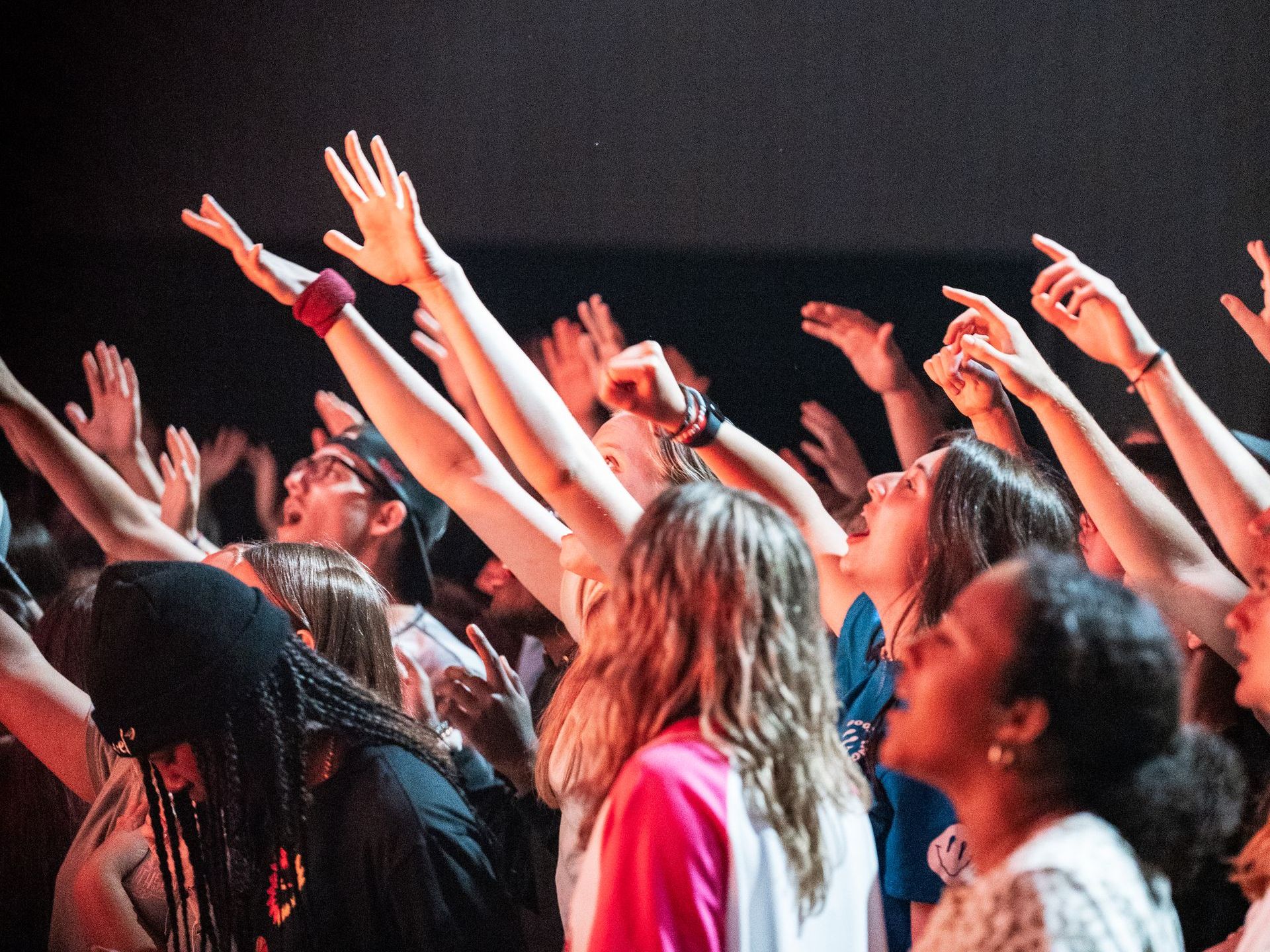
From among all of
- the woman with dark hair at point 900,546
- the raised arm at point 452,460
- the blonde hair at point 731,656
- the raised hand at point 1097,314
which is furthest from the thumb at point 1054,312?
the blonde hair at point 731,656

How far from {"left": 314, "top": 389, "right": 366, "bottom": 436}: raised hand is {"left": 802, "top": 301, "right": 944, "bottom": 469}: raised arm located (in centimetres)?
131

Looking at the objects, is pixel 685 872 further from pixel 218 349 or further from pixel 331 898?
pixel 218 349

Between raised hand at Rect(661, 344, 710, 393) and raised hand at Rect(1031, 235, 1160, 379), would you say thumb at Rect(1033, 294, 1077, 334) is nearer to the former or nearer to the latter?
raised hand at Rect(1031, 235, 1160, 379)

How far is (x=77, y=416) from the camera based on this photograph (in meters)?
3.65

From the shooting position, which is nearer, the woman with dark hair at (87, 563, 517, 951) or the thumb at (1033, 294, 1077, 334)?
the woman with dark hair at (87, 563, 517, 951)

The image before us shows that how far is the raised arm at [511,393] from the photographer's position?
1784 mm

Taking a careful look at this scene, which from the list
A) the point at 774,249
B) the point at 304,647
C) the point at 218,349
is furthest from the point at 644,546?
the point at 218,349

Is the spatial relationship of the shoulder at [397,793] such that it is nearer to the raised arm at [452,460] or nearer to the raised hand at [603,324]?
the raised arm at [452,460]

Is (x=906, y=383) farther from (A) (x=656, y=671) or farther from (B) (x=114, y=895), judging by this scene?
(B) (x=114, y=895)

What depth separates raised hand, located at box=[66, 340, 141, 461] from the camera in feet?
11.7

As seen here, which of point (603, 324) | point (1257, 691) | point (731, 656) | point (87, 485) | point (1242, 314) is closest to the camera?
point (731, 656)

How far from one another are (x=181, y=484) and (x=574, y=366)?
47.9 inches

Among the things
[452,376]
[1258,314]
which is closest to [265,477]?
[452,376]

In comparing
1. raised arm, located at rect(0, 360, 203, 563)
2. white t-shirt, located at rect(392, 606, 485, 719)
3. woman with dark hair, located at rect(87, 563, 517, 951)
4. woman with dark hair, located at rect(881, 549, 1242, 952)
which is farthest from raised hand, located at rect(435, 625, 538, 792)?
woman with dark hair, located at rect(881, 549, 1242, 952)
